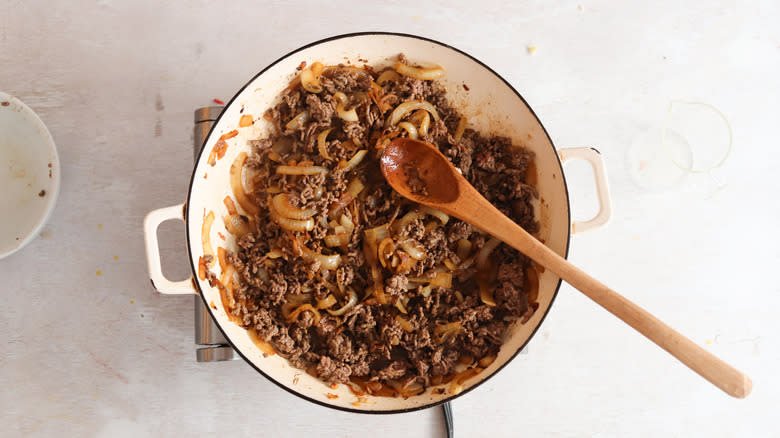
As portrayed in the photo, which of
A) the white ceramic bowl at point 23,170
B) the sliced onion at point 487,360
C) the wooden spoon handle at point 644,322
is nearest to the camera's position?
the wooden spoon handle at point 644,322

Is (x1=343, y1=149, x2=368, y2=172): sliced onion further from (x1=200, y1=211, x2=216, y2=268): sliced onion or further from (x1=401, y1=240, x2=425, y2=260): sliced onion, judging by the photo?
(x1=200, y1=211, x2=216, y2=268): sliced onion

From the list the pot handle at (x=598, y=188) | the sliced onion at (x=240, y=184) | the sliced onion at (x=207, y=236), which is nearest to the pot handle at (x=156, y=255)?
the sliced onion at (x=207, y=236)

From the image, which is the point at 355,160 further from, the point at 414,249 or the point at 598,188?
the point at 598,188

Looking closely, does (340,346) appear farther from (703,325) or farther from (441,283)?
(703,325)

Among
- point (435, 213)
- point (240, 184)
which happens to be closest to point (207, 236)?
point (240, 184)

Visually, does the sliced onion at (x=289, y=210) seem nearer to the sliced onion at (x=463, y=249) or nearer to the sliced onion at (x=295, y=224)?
the sliced onion at (x=295, y=224)
